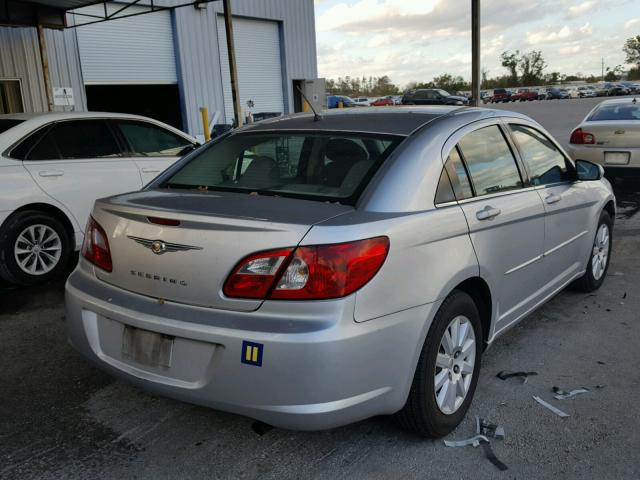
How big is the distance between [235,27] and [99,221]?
674 inches

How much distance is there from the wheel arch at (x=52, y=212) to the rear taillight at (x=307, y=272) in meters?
3.90

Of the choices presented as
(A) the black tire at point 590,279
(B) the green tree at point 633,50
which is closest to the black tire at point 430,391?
(A) the black tire at point 590,279

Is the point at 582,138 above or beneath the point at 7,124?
beneath

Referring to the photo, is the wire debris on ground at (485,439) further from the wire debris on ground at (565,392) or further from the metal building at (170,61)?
the metal building at (170,61)

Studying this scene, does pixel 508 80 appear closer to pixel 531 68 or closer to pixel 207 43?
pixel 531 68

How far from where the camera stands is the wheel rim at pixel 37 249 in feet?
18.1

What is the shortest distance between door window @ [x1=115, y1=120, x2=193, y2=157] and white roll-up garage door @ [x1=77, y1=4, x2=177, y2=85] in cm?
943

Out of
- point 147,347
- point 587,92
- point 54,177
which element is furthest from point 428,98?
point 147,347

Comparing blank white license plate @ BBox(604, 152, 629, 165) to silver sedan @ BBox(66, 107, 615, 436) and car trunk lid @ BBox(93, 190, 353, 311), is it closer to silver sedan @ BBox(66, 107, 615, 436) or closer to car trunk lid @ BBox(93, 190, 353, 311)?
silver sedan @ BBox(66, 107, 615, 436)

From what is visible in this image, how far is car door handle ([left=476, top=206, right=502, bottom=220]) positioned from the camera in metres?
3.05

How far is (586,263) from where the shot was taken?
4.69m

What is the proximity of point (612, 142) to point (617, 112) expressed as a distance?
981 millimetres

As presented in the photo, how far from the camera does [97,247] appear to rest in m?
2.93

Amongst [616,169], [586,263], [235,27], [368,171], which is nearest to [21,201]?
[368,171]
